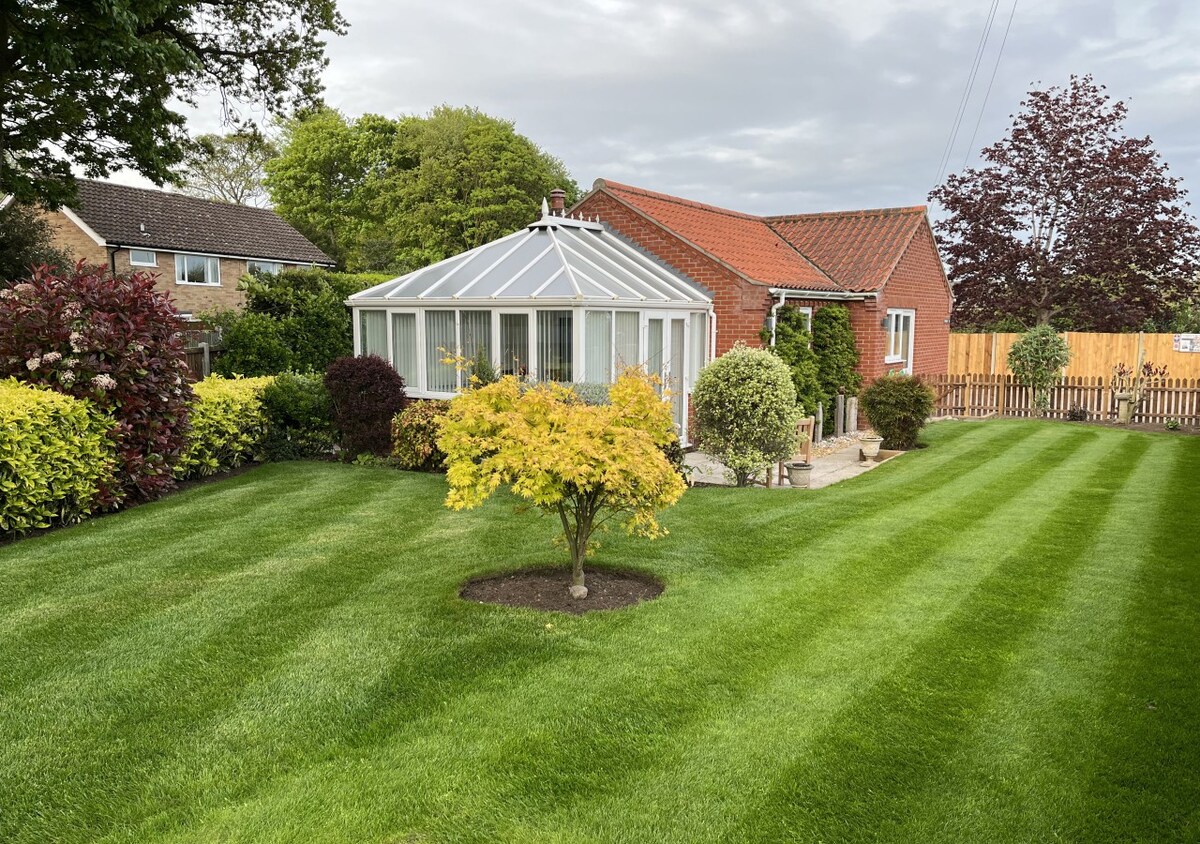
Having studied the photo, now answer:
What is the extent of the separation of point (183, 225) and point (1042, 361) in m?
31.8

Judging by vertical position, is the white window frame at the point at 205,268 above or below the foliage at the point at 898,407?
above

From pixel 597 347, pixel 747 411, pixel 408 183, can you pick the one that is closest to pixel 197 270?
pixel 408 183

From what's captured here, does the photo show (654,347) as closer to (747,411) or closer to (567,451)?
(747,411)

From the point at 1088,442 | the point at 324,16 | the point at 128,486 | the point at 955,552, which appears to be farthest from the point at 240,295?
the point at 955,552

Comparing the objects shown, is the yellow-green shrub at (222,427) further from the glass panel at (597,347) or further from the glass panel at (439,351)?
the glass panel at (597,347)

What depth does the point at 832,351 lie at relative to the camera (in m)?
19.4

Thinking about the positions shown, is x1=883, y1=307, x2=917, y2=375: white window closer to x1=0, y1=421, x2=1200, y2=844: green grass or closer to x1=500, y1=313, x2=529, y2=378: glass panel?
x1=500, y1=313, x2=529, y2=378: glass panel

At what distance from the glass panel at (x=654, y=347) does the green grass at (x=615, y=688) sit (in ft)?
21.8

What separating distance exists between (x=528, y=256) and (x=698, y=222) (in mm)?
5325

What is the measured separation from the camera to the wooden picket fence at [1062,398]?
2169 cm

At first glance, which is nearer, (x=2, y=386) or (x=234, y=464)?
(x=2, y=386)

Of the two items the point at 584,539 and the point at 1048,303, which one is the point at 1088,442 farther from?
the point at 1048,303

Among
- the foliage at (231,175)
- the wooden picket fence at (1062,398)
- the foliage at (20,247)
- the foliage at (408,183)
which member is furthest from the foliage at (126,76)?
the foliage at (231,175)

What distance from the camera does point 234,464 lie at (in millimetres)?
13883
